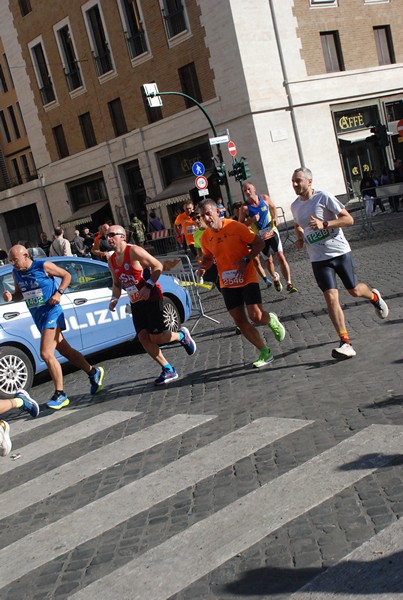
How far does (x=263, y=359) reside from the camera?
26.4 feet

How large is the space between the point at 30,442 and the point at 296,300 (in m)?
6.07

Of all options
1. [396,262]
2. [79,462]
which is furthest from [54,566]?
[396,262]

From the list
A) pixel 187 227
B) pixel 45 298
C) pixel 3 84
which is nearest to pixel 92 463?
pixel 45 298

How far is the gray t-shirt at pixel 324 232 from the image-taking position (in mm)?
7582

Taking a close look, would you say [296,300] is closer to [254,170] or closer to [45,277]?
[45,277]

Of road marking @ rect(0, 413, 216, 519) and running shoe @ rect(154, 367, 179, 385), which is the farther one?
running shoe @ rect(154, 367, 179, 385)

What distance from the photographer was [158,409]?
723 cm

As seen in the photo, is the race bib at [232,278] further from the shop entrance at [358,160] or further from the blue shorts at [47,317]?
the shop entrance at [358,160]

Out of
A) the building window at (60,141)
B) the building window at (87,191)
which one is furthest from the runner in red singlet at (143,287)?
the building window at (60,141)

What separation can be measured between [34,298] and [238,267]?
2.25 metres

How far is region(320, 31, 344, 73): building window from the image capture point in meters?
31.7

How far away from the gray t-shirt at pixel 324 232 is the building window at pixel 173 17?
2560cm

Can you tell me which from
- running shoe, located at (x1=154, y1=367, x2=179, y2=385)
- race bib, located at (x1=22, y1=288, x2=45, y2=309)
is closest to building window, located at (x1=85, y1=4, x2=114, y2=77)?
race bib, located at (x1=22, y1=288, x2=45, y2=309)

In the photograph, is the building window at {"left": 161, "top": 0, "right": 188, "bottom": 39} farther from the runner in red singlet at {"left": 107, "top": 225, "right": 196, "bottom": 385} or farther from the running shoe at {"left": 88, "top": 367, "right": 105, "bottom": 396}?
the running shoe at {"left": 88, "top": 367, "right": 105, "bottom": 396}
